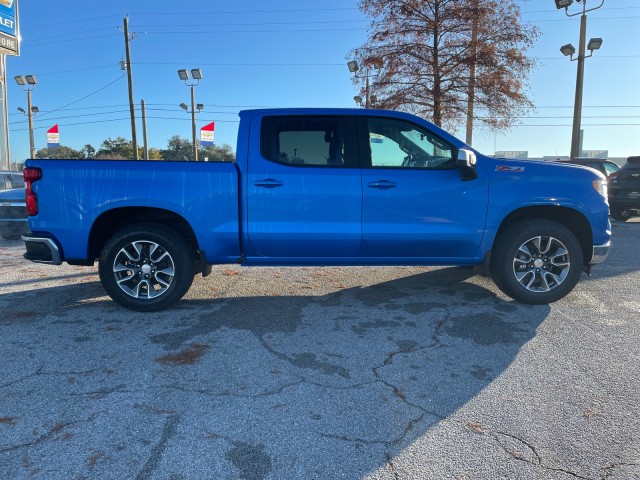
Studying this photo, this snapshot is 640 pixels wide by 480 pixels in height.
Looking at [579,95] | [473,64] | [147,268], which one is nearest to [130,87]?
[473,64]

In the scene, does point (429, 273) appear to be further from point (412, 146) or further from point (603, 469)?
point (603, 469)

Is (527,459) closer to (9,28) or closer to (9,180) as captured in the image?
(9,180)

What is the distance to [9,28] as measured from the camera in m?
16.8

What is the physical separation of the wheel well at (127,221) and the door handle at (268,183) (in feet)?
2.90

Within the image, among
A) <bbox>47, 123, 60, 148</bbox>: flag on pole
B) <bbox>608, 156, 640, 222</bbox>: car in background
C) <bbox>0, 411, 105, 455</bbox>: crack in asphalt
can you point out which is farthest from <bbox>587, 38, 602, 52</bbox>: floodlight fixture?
<bbox>47, 123, 60, 148</bbox>: flag on pole

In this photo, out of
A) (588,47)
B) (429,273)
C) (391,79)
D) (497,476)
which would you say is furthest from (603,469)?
(588,47)

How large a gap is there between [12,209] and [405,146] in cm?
805

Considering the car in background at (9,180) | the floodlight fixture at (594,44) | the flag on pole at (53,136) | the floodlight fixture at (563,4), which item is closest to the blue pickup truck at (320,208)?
the car in background at (9,180)

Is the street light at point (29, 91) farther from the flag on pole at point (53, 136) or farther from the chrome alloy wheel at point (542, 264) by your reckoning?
the chrome alloy wheel at point (542, 264)

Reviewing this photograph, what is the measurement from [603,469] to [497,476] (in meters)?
0.55

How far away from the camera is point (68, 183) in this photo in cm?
445

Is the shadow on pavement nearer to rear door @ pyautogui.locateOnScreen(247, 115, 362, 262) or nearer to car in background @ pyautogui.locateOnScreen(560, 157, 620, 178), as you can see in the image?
→ rear door @ pyautogui.locateOnScreen(247, 115, 362, 262)

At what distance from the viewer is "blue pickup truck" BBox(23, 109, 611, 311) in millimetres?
4496

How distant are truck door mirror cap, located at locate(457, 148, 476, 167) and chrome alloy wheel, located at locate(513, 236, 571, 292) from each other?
43.9 inches
